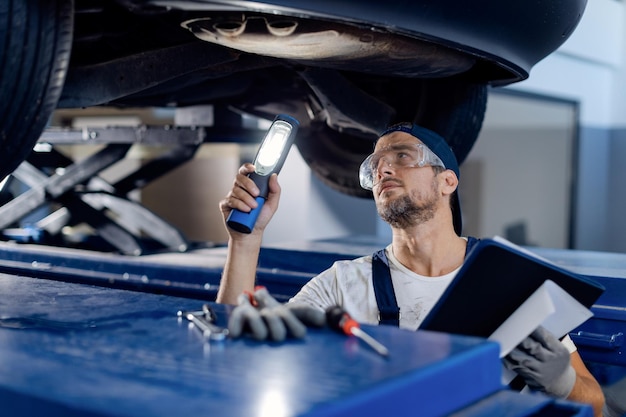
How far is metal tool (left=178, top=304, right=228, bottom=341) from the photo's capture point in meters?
0.92

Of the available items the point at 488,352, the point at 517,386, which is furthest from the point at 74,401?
the point at 517,386

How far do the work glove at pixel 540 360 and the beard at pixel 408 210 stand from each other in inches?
18.1

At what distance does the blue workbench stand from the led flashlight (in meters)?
0.39

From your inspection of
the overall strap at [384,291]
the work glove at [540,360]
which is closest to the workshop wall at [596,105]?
the overall strap at [384,291]

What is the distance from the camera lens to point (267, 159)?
1386 millimetres

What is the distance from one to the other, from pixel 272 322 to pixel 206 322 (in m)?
0.11

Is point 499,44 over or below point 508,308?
over

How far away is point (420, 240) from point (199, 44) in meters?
0.61

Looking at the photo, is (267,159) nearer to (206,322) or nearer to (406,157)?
(406,157)

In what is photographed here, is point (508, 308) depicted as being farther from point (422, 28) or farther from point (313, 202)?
point (313, 202)

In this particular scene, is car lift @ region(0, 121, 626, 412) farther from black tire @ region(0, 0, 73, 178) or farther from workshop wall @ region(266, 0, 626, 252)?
workshop wall @ region(266, 0, 626, 252)

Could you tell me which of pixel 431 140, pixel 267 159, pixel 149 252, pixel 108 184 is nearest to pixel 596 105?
pixel 108 184

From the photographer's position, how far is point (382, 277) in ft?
4.99

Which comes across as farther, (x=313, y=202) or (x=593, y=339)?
(x=313, y=202)
